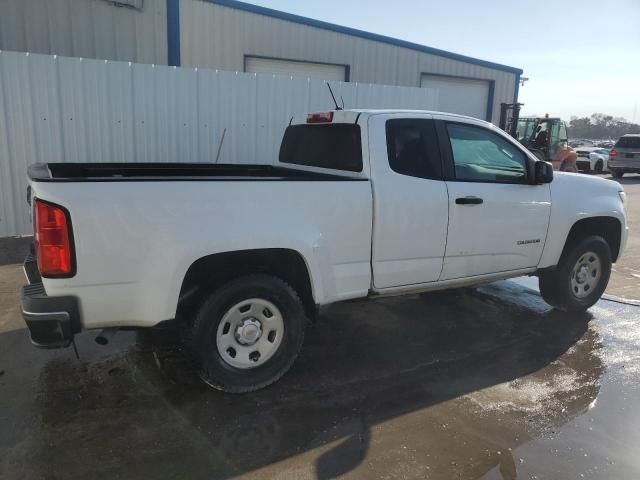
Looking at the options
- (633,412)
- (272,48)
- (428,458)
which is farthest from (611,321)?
(272,48)

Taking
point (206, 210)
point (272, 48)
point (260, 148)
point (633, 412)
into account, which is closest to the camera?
point (206, 210)

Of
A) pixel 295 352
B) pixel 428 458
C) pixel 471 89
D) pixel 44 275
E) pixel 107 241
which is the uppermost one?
pixel 471 89

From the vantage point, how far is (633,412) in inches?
139

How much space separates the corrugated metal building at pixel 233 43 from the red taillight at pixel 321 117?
7.08 metres

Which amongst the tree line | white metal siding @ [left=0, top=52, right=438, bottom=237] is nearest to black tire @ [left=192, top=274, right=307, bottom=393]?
white metal siding @ [left=0, top=52, right=438, bottom=237]

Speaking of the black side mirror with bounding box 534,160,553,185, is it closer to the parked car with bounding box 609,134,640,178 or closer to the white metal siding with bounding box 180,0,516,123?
the white metal siding with bounding box 180,0,516,123

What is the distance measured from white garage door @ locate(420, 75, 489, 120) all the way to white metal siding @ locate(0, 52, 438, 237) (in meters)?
6.89

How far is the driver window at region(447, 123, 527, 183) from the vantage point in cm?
441

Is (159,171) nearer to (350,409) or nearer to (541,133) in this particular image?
(350,409)

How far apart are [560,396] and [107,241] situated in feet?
10.6

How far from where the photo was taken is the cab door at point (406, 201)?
3.91m

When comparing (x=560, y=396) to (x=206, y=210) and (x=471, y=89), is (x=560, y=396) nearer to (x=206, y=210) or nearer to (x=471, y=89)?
(x=206, y=210)

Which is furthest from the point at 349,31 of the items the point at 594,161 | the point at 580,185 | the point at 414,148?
the point at 594,161

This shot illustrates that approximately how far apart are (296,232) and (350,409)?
1233 millimetres
